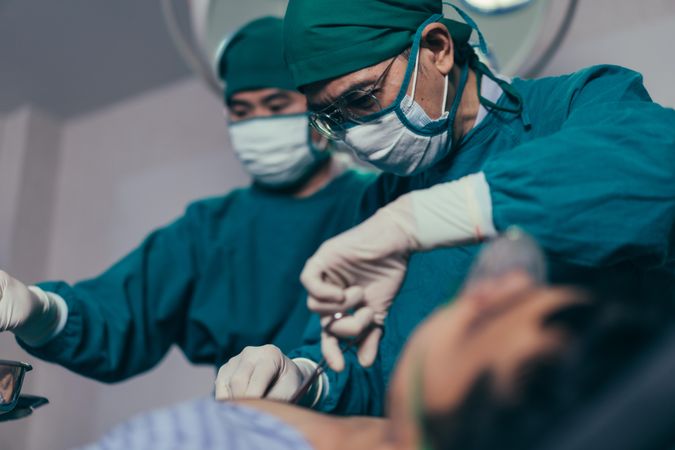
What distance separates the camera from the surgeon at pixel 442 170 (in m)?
0.92

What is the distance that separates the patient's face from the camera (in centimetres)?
66

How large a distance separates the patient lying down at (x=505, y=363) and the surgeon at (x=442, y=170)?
7 cm

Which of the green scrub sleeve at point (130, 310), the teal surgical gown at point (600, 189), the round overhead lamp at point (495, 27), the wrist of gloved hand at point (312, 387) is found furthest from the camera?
the round overhead lamp at point (495, 27)

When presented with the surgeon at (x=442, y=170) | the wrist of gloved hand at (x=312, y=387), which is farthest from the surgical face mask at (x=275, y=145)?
the wrist of gloved hand at (x=312, y=387)

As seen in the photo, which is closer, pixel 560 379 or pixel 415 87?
pixel 560 379

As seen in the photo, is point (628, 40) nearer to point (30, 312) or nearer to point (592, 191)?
point (592, 191)

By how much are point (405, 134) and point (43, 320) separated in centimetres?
81

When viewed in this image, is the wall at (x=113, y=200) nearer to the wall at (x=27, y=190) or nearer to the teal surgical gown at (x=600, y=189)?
the wall at (x=27, y=190)

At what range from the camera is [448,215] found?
0.95 m

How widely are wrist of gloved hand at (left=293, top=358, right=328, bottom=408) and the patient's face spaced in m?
0.52

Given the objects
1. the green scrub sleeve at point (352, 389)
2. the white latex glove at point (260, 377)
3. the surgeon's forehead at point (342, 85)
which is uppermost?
the surgeon's forehead at point (342, 85)

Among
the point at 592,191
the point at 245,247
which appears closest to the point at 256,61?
the point at 245,247

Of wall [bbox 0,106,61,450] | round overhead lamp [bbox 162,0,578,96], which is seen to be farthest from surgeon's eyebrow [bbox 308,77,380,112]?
wall [bbox 0,106,61,450]

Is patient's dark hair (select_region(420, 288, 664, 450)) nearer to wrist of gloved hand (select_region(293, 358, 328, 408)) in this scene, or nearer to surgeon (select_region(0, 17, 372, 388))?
wrist of gloved hand (select_region(293, 358, 328, 408))
